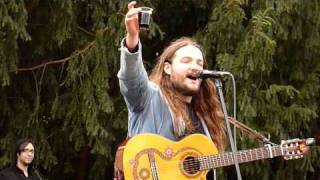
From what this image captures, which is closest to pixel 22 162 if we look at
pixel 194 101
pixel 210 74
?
pixel 194 101

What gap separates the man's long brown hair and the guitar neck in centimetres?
20

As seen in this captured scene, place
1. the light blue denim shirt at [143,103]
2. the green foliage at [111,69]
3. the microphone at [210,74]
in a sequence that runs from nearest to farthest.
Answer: the light blue denim shirt at [143,103] → the microphone at [210,74] → the green foliage at [111,69]

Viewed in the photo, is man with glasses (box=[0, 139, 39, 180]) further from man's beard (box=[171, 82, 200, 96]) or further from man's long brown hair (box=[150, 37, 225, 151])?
man's beard (box=[171, 82, 200, 96])

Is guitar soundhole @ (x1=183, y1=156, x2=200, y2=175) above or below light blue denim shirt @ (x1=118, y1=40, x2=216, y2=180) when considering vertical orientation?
below

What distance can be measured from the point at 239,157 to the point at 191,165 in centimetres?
27

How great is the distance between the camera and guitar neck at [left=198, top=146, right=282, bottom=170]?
367 centimetres

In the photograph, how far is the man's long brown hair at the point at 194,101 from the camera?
11.9 ft

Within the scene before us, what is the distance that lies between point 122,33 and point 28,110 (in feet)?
4.93

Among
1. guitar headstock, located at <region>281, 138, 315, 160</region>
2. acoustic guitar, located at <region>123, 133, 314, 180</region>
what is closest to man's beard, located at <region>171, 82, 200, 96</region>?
acoustic guitar, located at <region>123, 133, 314, 180</region>

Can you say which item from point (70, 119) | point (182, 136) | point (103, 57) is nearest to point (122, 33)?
point (103, 57)

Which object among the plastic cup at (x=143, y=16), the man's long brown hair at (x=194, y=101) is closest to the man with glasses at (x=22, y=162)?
the man's long brown hair at (x=194, y=101)

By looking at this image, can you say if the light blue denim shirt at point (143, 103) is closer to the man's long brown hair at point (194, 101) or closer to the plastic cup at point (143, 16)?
the man's long brown hair at point (194, 101)

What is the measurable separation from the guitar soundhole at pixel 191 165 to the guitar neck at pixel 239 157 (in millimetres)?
25

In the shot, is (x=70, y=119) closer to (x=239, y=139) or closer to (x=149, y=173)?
(x=239, y=139)
